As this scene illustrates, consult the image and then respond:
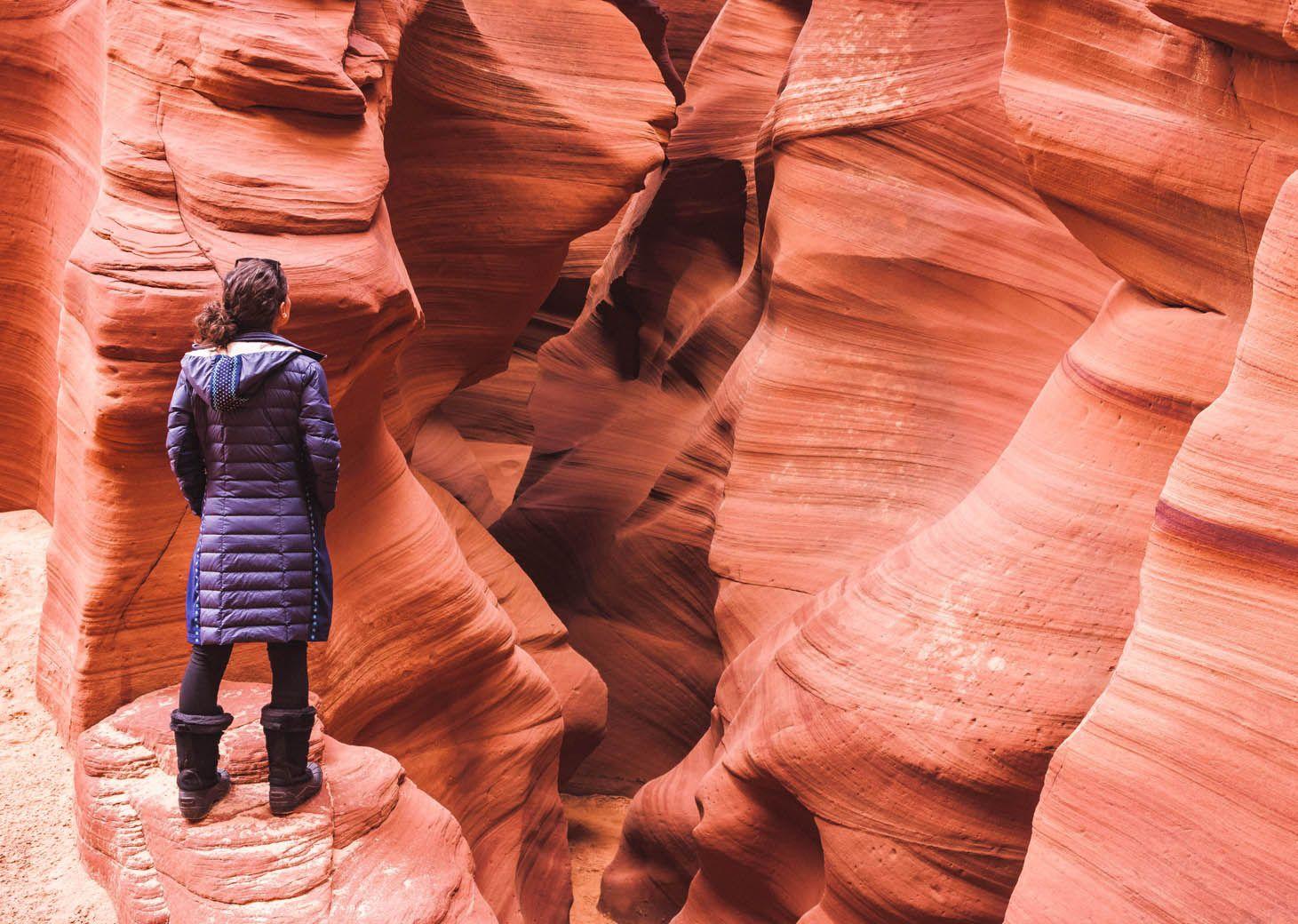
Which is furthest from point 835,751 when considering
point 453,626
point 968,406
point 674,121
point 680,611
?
point 674,121

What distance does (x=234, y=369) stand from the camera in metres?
3.81

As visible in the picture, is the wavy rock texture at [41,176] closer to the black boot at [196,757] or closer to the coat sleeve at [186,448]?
the coat sleeve at [186,448]

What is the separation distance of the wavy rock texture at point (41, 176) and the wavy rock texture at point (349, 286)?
0.69ft

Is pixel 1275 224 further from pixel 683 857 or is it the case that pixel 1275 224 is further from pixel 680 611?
pixel 680 611

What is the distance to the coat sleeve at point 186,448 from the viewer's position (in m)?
3.89

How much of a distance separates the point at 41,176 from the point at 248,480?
7.26 ft

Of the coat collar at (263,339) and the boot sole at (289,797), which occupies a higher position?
the coat collar at (263,339)

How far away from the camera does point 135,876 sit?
12.9 ft

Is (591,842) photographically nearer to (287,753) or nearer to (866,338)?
(866,338)

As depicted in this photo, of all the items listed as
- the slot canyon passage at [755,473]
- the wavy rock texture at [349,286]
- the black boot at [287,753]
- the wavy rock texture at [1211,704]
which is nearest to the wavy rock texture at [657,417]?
the slot canyon passage at [755,473]

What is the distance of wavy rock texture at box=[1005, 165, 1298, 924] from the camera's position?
10.5 feet

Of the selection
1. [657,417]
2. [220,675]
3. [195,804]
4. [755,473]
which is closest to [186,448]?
[220,675]

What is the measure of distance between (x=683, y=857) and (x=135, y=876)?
144 inches

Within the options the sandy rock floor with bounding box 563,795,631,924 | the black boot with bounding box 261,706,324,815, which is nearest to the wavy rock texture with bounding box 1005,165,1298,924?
the black boot with bounding box 261,706,324,815
